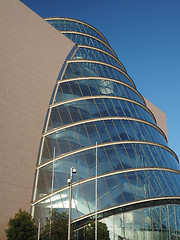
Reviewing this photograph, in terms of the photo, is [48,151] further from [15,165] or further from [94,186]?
[94,186]

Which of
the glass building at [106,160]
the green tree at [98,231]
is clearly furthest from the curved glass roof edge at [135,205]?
the green tree at [98,231]

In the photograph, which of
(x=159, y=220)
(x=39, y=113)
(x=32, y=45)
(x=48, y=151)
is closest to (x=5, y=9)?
(x=32, y=45)

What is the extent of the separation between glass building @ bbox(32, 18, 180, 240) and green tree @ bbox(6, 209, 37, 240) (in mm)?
3452

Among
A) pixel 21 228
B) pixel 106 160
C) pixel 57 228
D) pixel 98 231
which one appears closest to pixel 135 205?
pixel 98 231

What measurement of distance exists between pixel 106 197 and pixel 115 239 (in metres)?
4.11

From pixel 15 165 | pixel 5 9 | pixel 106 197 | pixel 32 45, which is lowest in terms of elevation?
pixel 106 197

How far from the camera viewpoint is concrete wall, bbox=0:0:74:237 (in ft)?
107

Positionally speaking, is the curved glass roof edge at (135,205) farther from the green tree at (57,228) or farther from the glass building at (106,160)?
the green tree at (57,228)

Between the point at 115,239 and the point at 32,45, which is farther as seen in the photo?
the point at 32,45

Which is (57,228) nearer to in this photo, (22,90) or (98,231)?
(98,231)

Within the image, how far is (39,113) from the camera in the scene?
37.6 metres

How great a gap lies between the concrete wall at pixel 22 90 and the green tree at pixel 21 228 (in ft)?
5.47

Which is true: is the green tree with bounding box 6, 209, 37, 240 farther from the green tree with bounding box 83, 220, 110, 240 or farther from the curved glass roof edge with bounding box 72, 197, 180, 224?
the green tree with bounding box 83, 220, 110, 240

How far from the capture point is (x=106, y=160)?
34.5m
